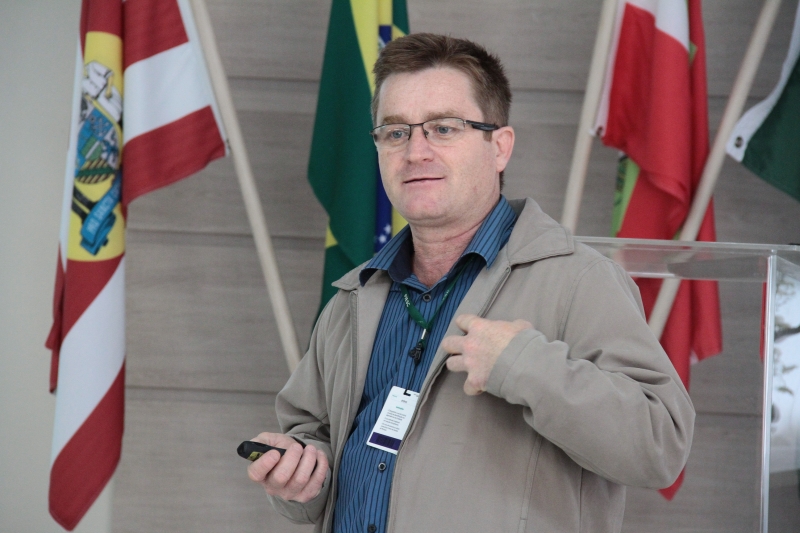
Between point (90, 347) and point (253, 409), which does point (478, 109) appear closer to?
point (90, 347)

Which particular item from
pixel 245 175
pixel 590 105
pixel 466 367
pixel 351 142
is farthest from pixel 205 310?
pixel 466 367

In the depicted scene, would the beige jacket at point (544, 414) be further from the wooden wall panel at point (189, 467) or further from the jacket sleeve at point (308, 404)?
the wooden wall panel at point (189, 467)

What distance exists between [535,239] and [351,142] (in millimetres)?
1148

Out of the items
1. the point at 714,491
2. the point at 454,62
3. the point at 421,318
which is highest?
the point at 454,62

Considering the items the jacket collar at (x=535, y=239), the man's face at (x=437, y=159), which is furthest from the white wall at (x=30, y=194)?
the jacket collar at (x=535, y=239)

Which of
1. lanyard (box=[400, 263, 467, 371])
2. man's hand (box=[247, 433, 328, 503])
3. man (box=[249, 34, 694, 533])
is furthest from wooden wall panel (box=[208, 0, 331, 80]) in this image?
man's hand (box=[247, 433, 328, 503])

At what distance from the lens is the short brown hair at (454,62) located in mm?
1356

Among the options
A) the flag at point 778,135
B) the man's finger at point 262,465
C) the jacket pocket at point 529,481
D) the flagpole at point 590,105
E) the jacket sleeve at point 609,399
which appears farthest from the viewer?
the flagpole at point 590,105

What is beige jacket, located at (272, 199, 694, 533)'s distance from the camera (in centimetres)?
98

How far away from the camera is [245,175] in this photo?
7.53 feet

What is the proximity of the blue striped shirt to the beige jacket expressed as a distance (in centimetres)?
3

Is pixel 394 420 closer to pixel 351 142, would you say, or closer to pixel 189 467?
pixel 351 142

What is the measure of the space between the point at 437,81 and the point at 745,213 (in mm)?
1724

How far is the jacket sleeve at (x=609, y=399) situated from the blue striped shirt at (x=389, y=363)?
26 cm
